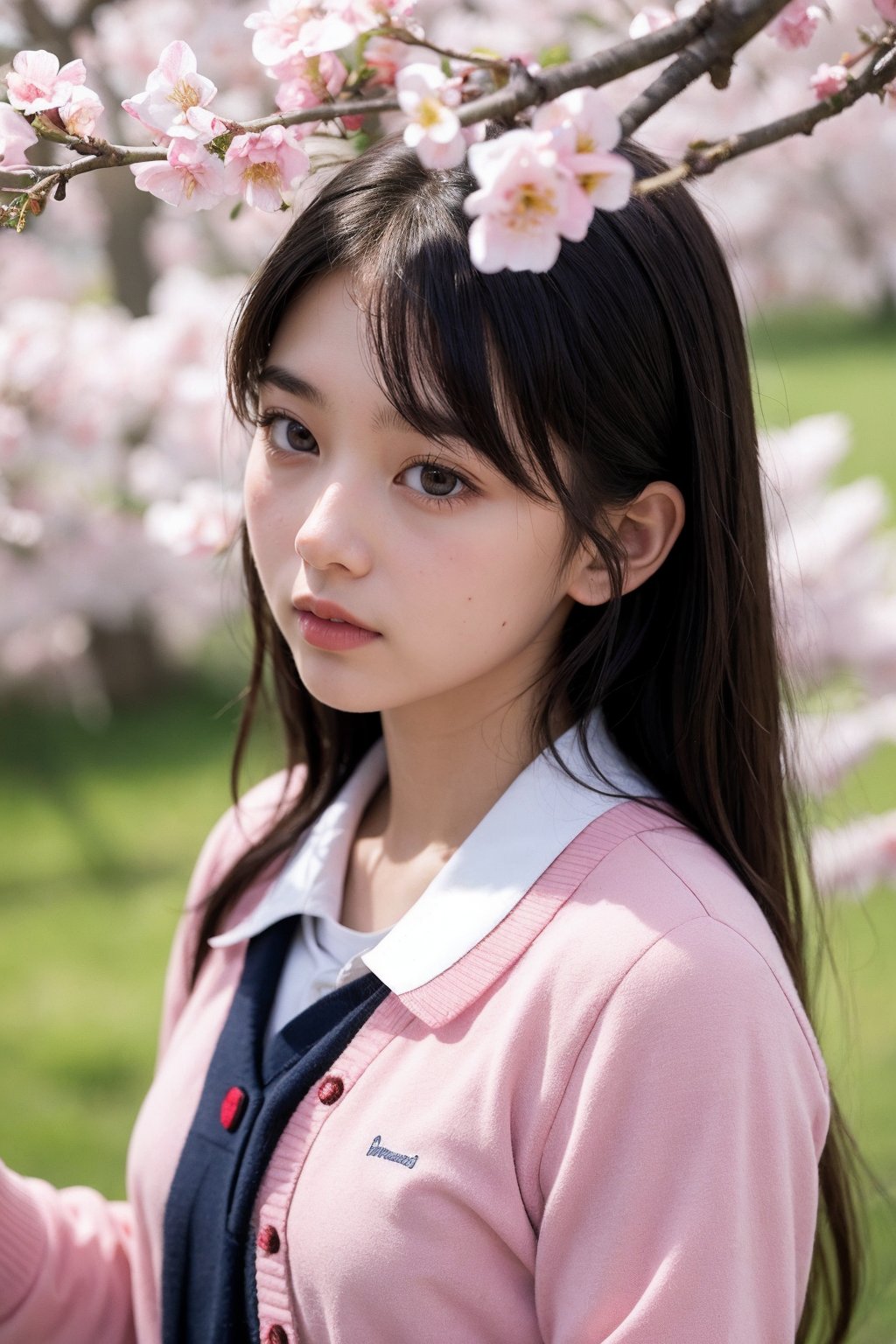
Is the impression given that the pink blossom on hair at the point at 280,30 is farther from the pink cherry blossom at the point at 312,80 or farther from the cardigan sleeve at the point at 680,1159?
the cardigan sleeve at the point at 680,1159

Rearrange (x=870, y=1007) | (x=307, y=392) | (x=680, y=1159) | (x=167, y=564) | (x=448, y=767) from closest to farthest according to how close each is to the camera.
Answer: (x=680, y=1159), (x=307, y=392), (x=448, y=767), (x=870, y=1007), (x=167, y=564)

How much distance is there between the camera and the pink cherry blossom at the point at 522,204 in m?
0.79

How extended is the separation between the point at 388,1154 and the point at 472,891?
0.24 meters

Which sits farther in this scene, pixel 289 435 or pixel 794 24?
pixel 289 435

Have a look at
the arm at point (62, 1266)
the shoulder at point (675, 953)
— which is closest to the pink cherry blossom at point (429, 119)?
the shoulder at point (675, 953)

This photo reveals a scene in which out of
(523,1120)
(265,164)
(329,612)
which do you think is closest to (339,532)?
Result: (329,612)

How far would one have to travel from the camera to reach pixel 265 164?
39.7 inches

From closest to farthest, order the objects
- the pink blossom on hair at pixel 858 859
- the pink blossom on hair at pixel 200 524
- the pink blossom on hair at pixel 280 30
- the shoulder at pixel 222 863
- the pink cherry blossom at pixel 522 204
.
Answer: the pink cherry blossom at pixel 522 204 < the pink blossom on hair at pixel 280 30 < the shoulder at pixel 222 863 < the pink blossom on hair at pixel 200 524 < the pink blossom on hair at pixel 858 859

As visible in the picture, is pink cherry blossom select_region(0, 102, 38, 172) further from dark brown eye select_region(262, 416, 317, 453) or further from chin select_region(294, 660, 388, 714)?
chin select_region(294, 660, 388, 714)

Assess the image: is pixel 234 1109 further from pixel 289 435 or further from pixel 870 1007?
pixel 870 1007

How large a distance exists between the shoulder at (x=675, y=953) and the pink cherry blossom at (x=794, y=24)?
65cm

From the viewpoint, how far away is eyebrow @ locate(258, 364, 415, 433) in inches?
44.0

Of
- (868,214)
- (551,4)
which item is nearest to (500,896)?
(551,4)

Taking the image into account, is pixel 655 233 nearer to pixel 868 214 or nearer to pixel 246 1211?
pixel 246 1211
